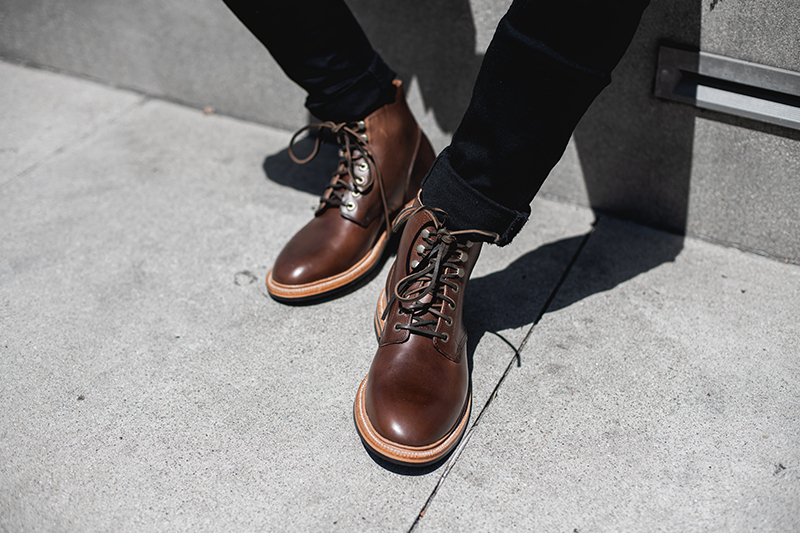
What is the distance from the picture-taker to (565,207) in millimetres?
1991

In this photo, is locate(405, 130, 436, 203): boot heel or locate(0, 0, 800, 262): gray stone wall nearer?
locate(0, 0, 800, 262): gray stone wall

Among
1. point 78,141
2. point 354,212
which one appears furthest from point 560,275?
point 78,141

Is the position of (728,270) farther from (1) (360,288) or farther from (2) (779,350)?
(1) (360,288)

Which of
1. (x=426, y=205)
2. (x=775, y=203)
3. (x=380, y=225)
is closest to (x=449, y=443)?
(x=426, y=205)

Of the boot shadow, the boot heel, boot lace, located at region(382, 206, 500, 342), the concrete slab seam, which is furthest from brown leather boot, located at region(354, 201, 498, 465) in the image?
the concrete slab seam

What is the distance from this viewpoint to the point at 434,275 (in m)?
1.30

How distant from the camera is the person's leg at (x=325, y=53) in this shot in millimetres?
1540

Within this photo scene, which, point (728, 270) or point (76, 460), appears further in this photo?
point (728, 270)

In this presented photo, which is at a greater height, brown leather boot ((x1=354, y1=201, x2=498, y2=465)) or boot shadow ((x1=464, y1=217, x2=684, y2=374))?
brown leather boot ((x1=354, y1=201, x2=498, y2=465))

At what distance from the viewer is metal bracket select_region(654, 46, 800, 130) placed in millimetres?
1514

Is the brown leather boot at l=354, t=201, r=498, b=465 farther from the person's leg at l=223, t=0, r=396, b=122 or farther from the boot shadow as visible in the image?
the person's leg at l=223, t=0, r=396, b=122

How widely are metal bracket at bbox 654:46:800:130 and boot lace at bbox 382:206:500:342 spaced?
32.0 inches

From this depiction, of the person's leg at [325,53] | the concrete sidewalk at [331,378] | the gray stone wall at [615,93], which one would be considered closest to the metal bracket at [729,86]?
the gray stone wall at [615,93]

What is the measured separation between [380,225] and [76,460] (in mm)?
968
